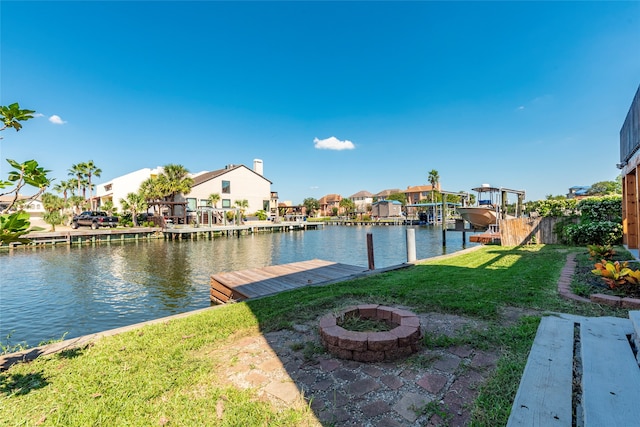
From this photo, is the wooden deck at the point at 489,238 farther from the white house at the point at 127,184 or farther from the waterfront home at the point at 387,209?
the waterfront home at the point at 387,209

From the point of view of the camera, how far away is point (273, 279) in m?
8.00

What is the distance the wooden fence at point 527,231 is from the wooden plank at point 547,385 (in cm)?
1160

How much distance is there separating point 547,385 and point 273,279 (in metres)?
6.56

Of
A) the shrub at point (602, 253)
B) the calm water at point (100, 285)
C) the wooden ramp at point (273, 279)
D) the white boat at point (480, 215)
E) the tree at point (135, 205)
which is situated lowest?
the calm water at point (100, 285)

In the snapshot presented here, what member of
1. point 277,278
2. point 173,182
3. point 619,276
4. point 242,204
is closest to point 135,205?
point 173,182

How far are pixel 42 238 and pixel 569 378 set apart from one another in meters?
32.6

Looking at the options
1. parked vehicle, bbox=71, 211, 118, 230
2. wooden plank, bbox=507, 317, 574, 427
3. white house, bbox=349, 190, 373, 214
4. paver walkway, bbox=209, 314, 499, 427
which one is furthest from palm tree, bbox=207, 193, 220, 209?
white house, bbox=349, 190, 373, 214

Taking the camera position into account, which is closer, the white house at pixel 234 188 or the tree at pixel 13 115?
the tree at pixel 13 115

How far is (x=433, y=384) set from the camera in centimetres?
259

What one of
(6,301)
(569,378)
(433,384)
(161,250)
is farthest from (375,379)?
(161,250)

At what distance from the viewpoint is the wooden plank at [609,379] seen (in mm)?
1607

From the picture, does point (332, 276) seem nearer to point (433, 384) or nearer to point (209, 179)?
point (433, 384)

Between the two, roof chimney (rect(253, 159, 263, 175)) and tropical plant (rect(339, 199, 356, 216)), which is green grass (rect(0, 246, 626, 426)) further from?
tropical plant (rect(339, 199, 356, 216))

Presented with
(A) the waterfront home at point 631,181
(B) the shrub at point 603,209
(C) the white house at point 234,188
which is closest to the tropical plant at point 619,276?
(A) the waterfront home at point 631,181
